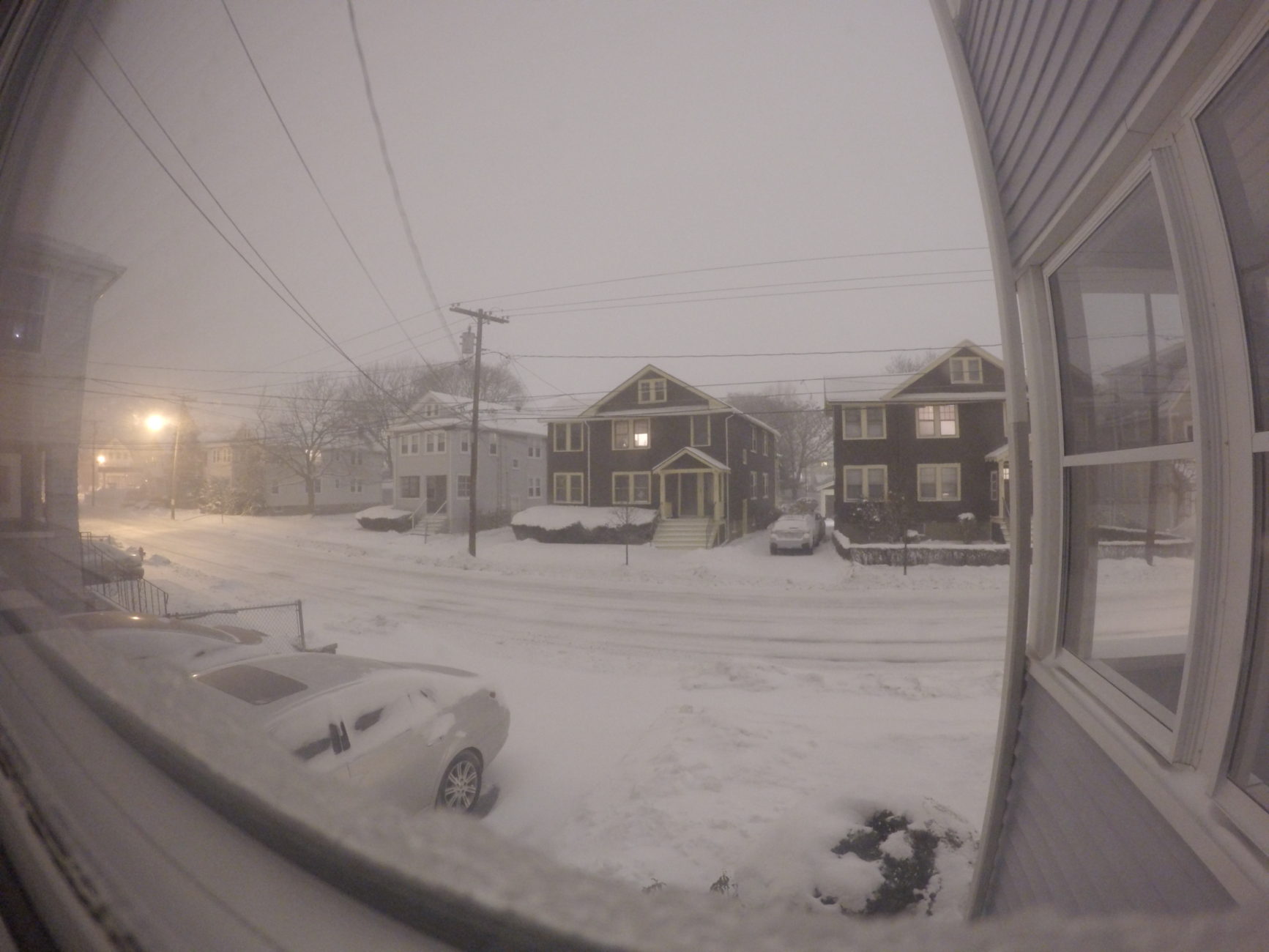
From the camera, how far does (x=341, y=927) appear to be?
533 millimetres

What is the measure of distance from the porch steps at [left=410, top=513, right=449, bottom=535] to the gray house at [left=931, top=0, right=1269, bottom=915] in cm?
143

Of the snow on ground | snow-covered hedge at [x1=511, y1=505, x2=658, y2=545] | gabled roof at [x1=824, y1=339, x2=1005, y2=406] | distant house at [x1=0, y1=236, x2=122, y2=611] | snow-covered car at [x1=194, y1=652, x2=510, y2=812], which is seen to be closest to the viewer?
snow-covered car at [x1=194, y1=652, x2=510, y2=812]

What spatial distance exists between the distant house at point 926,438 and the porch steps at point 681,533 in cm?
33

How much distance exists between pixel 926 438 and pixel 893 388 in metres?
0.15

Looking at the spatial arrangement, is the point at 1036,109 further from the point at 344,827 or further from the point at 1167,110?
the point at 344,827

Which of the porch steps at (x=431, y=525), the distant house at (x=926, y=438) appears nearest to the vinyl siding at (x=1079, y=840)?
the distant house at (x=926, y=438)

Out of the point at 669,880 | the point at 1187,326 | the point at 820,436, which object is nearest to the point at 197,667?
the point at 669,880

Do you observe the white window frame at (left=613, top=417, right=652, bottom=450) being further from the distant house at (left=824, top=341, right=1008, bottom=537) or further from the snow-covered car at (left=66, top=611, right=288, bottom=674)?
the snow-covered car at (left=66, top=611, right=288, bottom=674)

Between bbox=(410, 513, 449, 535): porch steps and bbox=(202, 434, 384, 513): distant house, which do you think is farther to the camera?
bbox=(410, 513, 449, 535): porch steps

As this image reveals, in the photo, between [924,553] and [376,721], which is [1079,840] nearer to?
[924,553]

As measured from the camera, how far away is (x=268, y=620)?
1.28 metres

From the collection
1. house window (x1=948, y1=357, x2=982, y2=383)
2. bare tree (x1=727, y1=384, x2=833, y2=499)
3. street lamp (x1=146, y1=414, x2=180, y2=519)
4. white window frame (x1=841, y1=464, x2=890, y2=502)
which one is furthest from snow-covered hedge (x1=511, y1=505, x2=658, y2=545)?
street lamp (x1=146, y1=414, x2=180, y2=519)

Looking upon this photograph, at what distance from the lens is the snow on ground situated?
A: 0.99 meters

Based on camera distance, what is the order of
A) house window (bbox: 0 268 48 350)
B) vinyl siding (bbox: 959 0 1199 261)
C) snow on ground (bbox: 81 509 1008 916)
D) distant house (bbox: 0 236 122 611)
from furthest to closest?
house window (bbox: 0 268 48 350) → distant house (bbox: 0 236 122 611) → vinyl siding (bbox: 959 0 1199 261) → snow on ground (bbox: 81 509 1008 916)
